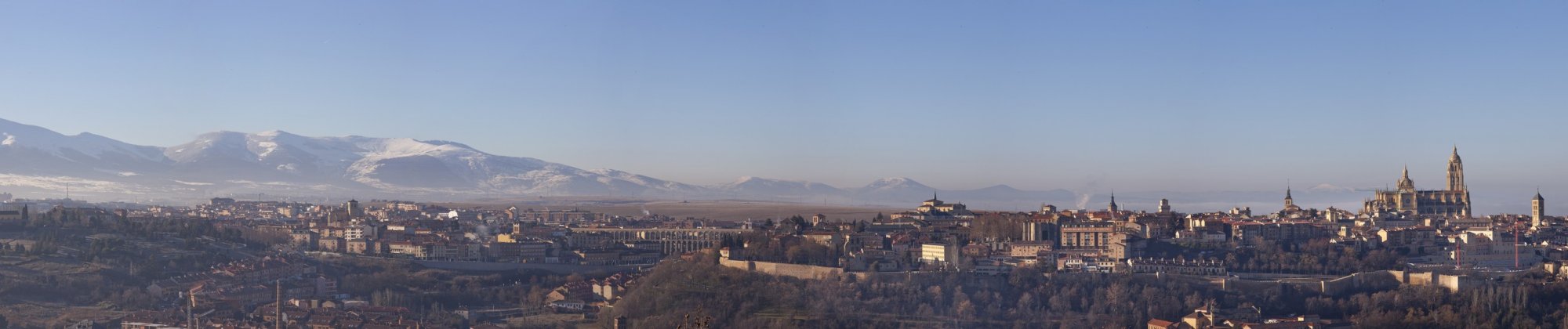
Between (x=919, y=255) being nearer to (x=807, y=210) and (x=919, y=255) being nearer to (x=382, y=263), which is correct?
(x=382, y=263)

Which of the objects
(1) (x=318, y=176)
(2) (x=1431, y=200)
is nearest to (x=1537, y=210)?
(2) (x=1431, y=200)

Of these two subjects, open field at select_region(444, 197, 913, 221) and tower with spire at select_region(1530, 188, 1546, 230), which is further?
open field at select_region(444, 197, 913, 221)

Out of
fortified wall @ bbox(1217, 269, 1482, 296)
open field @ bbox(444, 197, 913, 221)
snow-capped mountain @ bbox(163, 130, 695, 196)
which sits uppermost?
snow-capped mountain @ bbox(163, 130, 695, 196)

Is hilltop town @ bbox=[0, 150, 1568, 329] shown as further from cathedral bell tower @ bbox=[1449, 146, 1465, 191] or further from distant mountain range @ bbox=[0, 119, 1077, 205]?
distant mountain range @ bbox=[0, 119, 1077, 205]

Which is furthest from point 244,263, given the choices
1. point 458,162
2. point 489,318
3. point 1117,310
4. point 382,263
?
point 458,162

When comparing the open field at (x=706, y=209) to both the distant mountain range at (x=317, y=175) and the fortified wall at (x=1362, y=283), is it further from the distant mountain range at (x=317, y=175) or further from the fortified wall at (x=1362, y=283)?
the fortified wall at (x=1362, y=283)

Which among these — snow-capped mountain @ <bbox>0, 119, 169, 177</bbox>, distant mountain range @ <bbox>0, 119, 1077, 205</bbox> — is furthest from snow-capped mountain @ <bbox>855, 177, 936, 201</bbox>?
snow-capped mountain @ <bbox>0, 119, 169, 177</bbox>
